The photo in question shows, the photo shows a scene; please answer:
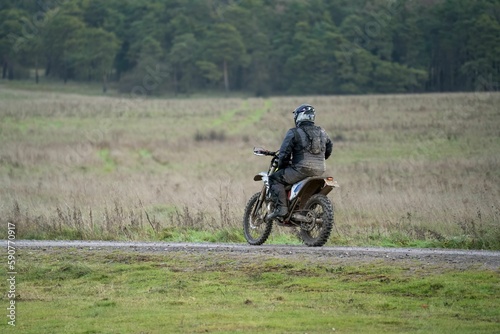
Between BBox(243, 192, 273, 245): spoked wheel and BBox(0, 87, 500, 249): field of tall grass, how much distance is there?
0.85 m

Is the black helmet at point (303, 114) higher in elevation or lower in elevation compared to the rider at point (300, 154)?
higher

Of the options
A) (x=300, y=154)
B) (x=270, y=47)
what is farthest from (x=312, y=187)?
(x=270, y=47)

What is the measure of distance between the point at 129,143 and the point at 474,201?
91.3 feet

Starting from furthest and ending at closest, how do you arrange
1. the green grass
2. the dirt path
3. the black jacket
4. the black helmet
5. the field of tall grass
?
1. the field of tall grass
2. the black helmet
3. the black jacket
4. the dirt path
5. the green grass

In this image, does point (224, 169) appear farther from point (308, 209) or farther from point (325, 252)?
point (325, 252)

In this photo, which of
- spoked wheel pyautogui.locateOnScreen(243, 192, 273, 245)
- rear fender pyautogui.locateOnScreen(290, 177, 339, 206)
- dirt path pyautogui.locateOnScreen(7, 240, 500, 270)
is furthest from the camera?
spoked wheel pyautogui.locateOnScreen(243, 192, 273, 245)

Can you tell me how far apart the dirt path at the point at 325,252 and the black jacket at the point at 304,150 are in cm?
115

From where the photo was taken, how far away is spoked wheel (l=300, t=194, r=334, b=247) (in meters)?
14.2

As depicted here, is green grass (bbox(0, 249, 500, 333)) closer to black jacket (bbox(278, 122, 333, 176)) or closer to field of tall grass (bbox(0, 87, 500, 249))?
black jacket (bbox(278, 122, 333, 176))

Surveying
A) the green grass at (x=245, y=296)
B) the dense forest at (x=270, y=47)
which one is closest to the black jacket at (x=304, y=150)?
the green grass at (x=245, y=296)

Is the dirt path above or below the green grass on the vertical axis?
above

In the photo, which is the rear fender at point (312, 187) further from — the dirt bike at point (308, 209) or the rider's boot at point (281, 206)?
the rider's boot at point (281, 206)

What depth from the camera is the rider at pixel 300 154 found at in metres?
14.6

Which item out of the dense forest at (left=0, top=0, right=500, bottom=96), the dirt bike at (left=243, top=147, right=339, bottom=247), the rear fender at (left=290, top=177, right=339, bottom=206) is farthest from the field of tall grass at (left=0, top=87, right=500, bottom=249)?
the dense forest at (left=0, top=0, right=500, bottom=96)
